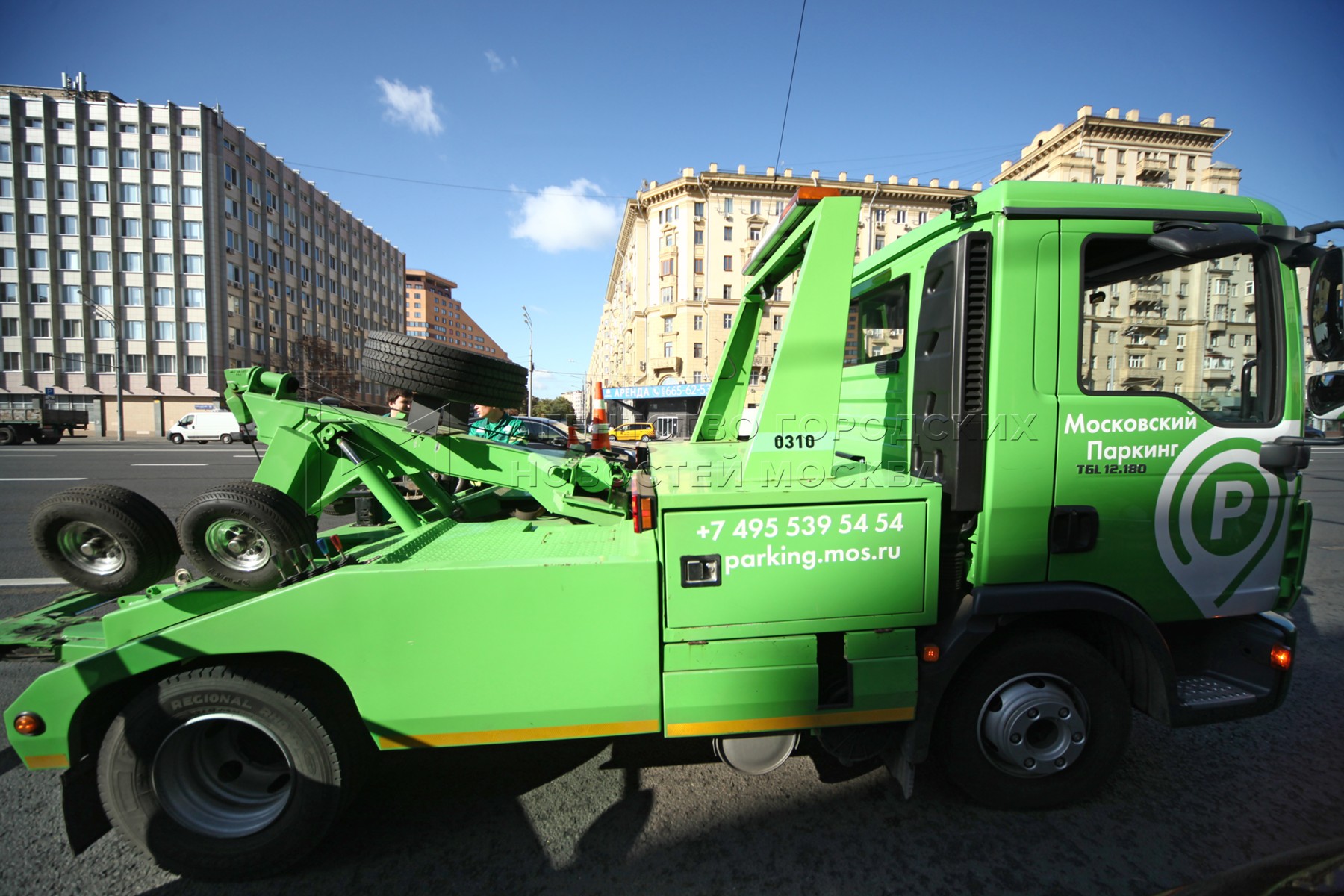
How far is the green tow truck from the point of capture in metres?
2.08

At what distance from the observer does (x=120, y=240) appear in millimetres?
43906

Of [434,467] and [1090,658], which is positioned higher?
[434,467]

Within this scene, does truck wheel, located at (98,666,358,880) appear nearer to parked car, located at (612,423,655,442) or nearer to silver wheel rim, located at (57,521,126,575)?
silver wheel rim, located at (57,521,126,575)

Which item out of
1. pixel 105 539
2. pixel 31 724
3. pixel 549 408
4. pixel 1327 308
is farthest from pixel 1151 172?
pixel 549 408

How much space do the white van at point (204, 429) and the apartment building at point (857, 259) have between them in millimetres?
22943

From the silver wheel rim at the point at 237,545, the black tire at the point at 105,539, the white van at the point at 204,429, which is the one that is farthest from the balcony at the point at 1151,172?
the white van at the point at 204,429

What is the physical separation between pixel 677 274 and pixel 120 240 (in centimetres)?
4589

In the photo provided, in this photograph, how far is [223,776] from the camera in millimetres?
2340

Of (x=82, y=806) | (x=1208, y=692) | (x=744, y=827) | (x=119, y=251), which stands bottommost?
(x=744, y=827)

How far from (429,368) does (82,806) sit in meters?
2.26

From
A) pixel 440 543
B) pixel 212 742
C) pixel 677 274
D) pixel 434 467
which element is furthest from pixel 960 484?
pixel 677 274

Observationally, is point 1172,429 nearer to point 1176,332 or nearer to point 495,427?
point 1176,332

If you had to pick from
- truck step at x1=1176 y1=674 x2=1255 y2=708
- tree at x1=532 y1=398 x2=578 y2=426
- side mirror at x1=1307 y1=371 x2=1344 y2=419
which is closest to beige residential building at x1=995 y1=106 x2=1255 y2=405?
side mirror at x1=1307 y1=371 x2=1344 y2=419

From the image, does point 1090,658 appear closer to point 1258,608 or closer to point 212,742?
point 1258,608
